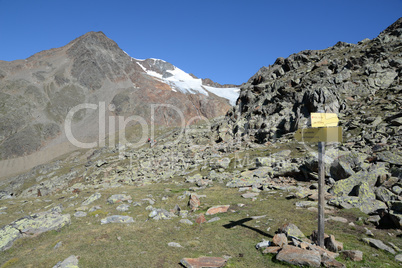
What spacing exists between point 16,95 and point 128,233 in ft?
579

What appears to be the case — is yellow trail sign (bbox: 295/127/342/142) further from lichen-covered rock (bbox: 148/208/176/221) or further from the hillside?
lichen-covered rock (bbox: 148/208/176/221)

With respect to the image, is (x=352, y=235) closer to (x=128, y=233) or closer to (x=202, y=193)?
(x=128, y=233)

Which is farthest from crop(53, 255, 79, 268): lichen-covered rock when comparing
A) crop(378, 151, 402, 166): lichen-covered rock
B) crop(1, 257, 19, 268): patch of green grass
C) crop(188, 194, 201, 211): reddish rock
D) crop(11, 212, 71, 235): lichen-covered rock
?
crop(378, 151, 402, 166): lichen-covered rock

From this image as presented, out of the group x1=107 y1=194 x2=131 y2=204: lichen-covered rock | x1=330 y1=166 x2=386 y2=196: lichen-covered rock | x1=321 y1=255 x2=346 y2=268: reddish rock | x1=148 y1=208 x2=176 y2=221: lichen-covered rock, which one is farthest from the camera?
x1=107 y1=194 x2=131 y2=204: lichen-covered rock

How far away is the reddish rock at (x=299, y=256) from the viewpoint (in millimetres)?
8078

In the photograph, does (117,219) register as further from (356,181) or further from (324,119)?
(356,181)

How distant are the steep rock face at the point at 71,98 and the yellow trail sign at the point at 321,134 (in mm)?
138233

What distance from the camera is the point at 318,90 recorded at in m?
41.0

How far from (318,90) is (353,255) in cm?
3845

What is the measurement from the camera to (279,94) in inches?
2039

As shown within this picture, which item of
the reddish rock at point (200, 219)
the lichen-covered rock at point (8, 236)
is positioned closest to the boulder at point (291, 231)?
the reddish rock at point (200, 219)

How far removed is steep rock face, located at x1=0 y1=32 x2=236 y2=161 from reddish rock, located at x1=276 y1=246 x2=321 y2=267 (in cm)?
13829

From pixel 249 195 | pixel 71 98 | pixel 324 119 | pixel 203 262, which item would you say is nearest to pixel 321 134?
pixel 324 119

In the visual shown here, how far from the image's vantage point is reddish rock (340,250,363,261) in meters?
8.38
